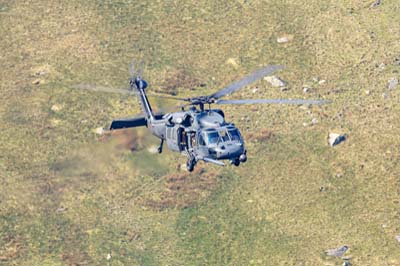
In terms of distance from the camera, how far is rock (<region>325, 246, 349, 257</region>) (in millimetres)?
67500

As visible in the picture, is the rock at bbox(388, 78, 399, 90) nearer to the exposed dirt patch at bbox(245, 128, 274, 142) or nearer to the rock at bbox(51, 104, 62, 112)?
the exposed dirt patch at bbox(245, 128, 274, 142)

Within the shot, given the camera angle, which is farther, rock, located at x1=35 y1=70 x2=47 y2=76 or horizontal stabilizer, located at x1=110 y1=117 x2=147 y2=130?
rock, located at x1=35 y1=70 x2=47 y2=76

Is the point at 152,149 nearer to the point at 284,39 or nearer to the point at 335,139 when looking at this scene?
the point at 335,139

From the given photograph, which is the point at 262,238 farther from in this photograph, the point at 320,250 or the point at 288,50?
the point at 288,50

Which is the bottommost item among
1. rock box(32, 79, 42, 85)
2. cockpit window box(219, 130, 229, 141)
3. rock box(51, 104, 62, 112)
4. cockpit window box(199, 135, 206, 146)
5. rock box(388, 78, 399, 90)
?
rock box(32, 79, 42, 85)

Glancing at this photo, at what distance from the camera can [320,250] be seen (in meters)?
68.2

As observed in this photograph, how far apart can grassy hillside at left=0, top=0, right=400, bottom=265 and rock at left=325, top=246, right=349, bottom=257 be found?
1.56 ft

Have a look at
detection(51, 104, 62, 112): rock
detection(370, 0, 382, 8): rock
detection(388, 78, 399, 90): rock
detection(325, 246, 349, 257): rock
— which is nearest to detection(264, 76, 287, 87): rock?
detection(388, 78, 399, 90): rock

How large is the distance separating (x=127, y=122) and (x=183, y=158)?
74.0 ft

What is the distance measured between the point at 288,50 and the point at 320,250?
2915cm

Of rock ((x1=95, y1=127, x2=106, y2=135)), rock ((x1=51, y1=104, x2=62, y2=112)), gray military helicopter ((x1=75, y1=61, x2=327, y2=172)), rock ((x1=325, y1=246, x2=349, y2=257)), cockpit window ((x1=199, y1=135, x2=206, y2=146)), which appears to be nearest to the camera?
gray military helicopter ((x1=75, y1=61, x2=327, y2=172))

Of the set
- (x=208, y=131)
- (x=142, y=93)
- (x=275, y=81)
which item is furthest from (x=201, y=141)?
(x=275, y=81)

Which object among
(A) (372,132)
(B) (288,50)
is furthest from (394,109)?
(B) (288,50)

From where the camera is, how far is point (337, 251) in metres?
67.7
